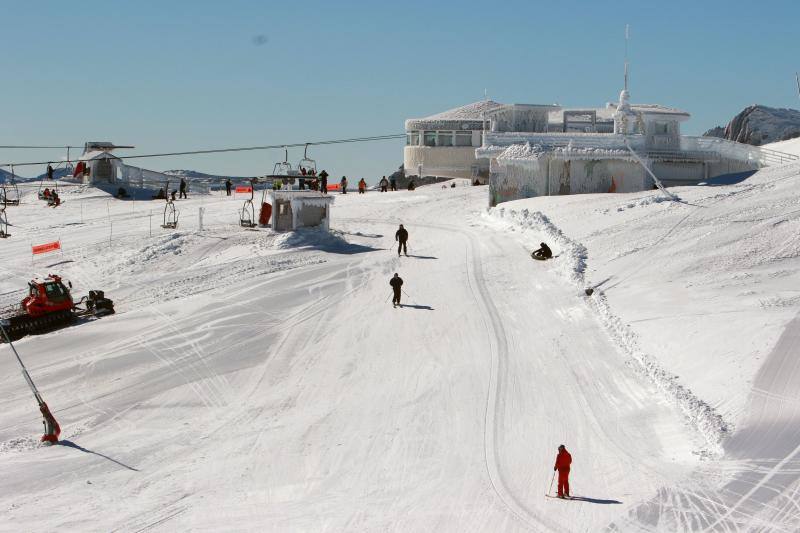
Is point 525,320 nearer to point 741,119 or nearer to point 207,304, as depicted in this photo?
point 207,304

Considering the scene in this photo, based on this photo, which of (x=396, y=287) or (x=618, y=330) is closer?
(x=618, y=330)

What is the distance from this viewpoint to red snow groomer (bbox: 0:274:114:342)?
3028 cm

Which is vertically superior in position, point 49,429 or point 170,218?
point 170,218

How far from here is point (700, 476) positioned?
17.8m

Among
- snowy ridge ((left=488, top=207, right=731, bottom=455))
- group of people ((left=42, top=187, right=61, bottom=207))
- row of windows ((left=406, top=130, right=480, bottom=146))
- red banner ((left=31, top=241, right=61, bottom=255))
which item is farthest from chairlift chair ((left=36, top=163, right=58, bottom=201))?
snowy ridge ((left=488, top=207, right=731, bottom=455))

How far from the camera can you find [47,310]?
3095 centimetres

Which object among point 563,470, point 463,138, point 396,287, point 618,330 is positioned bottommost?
point 563,470

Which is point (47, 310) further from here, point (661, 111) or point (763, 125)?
point (763, 125)

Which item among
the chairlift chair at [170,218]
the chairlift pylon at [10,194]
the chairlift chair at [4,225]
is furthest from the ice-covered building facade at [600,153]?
the chairlift pylon at [10,194]

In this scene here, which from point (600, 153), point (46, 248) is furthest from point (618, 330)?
point (46, 248)

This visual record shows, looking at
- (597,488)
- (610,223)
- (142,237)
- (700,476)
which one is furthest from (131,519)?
A: (142,237)

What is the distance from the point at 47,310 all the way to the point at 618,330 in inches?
676

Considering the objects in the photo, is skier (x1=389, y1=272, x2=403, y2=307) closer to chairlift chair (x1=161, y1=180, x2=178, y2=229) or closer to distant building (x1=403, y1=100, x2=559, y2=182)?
chairlift chair (x1=161, y1=180, x2=178, y2=229)

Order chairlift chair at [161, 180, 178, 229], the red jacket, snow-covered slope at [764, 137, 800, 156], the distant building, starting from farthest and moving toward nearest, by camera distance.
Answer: the distant building
snow-covered slope at [764, 137, 800, 156]
chairlift chair at [161, 180, 178, 229]
the red jacket
